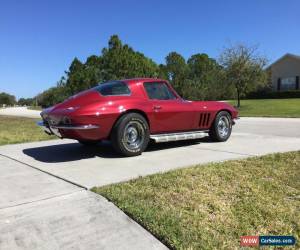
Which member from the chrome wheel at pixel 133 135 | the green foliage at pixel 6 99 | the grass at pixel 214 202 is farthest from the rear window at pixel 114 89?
the green foliage at pixel 6 99

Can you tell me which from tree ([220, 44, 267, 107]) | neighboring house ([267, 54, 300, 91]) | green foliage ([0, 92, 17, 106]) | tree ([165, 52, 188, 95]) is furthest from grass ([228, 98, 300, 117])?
green foliage ([0, 92, 17, 106])

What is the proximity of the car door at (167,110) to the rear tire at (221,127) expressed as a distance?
70 centimetres

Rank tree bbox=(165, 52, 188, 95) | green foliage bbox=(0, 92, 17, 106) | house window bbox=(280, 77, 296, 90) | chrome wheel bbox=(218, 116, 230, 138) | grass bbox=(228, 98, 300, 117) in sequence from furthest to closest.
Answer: green foliage bbox=(0, 92, 17, 106), tree bbox=(165, 52, 188, 95), house window bbox=(280, 77, 296, 90), grass bbox=(228, 98, 300, 117), chrome wheel bbox=(218, 116, 230, 138)

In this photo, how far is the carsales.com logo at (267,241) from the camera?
3.44m

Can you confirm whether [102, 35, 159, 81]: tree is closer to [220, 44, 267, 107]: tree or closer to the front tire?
[220, 44, 267, 107]: tree

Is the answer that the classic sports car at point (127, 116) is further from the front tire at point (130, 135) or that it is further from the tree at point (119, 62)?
the tree at point (119, 62)

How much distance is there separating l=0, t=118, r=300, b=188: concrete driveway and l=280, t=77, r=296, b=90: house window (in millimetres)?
51070

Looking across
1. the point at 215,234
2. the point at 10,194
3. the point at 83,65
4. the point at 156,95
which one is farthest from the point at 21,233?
the point at 83,65

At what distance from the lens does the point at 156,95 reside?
24.8ft

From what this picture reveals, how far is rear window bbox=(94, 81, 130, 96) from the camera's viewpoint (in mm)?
7025

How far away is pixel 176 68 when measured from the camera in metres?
65.8

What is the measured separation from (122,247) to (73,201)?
1205mm

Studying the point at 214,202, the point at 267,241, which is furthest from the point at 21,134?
the point at 267,241

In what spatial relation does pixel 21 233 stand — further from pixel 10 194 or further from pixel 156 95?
pixel 156 95
